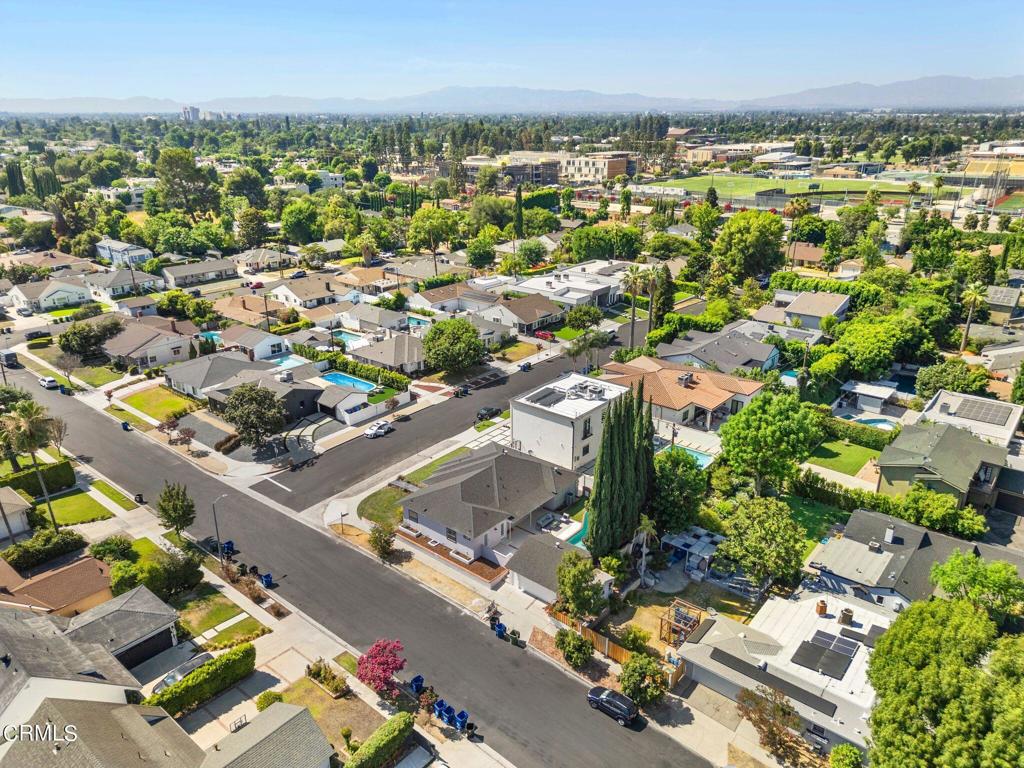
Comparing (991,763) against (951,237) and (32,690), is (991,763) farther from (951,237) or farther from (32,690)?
(951,237)

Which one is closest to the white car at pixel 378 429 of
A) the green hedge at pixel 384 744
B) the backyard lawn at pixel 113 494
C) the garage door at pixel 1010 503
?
the backyard lawn at pixel 113 494

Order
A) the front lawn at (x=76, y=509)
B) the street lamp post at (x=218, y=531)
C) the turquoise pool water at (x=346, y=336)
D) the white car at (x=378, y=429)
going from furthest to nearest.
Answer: the turquoise pool water at (x=346, y=336) < the white car at (x=378, y=429) < the front lawn at (x=76, y=509) < the street lamp post at (x=218, y=531)

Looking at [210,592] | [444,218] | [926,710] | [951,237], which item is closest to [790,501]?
[926,710]

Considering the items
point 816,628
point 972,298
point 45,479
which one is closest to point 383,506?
point 45,479

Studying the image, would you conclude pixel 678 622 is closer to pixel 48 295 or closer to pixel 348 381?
pixel 348 381

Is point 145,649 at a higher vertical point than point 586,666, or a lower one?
higher

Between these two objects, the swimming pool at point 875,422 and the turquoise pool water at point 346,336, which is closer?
the swimming pool at point 875,422

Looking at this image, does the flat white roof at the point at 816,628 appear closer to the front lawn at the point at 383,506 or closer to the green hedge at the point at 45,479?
the front lawn at the point at 383,506
